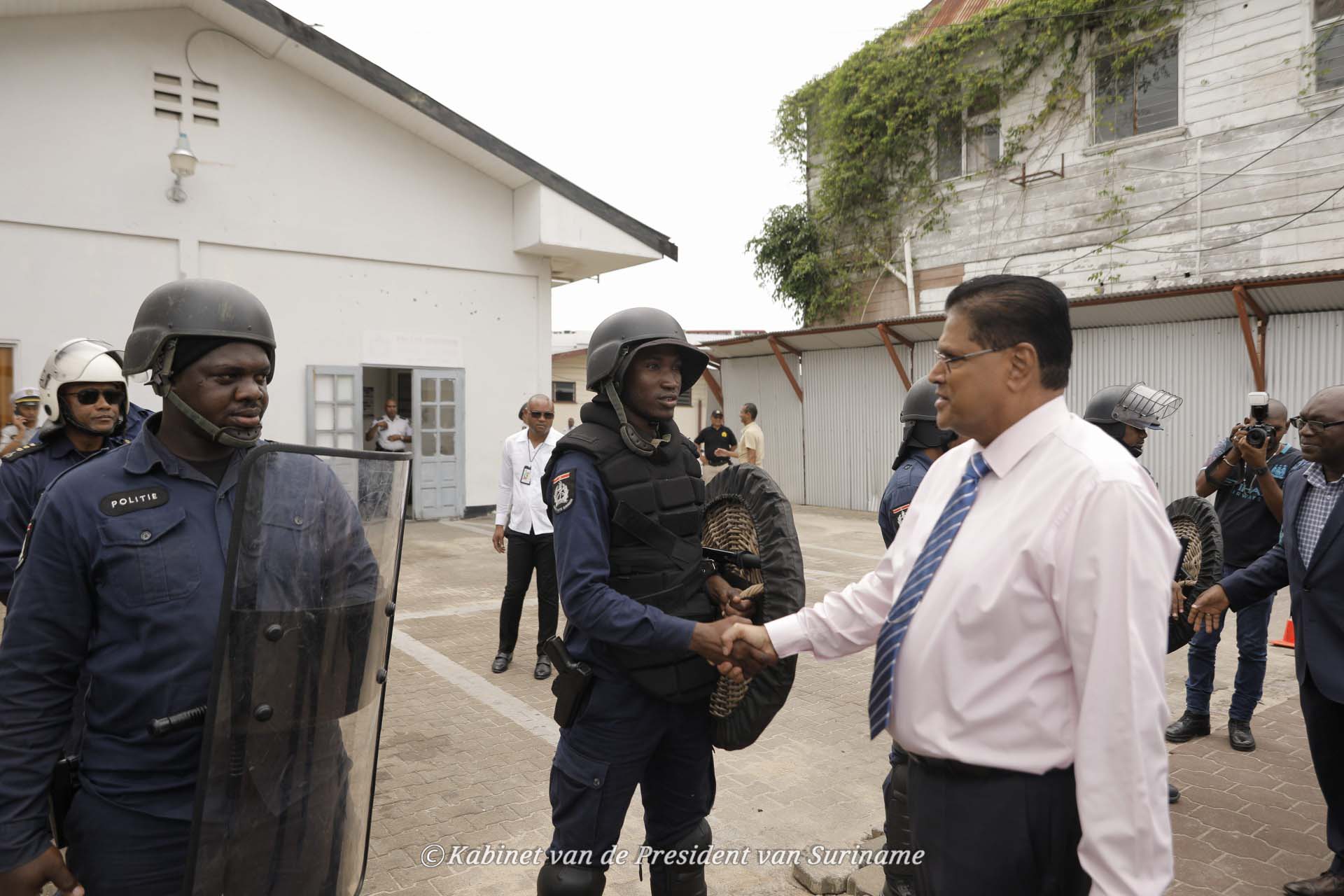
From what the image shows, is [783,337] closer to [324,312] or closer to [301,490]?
[324,312]

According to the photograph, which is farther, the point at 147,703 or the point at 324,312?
the point at 324,312

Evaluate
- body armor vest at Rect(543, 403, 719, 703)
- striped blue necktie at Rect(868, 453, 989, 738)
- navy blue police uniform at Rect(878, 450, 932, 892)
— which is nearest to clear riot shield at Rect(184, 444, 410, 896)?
body armor vest at Rect(543, 403, 719, 703)

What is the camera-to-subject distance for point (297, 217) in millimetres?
12297

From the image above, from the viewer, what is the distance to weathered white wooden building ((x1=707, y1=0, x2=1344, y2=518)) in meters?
10.6

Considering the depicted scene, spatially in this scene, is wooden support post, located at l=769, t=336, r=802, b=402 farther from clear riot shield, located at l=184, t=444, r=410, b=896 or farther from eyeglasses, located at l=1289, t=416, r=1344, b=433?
Result: clear riot shield, located at l=184, t=444, r=410, b=896

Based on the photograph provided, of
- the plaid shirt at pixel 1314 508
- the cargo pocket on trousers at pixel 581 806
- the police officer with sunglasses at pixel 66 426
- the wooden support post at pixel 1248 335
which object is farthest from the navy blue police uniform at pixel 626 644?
the wooden support post at pixel 1248 335

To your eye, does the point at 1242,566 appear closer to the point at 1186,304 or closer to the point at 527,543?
the point at 527,543

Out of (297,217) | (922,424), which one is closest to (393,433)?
(297,217)

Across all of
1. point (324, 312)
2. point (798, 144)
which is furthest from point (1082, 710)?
point (798, 144)

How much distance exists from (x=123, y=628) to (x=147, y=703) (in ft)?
0.56

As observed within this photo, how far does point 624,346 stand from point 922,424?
5.18 ft

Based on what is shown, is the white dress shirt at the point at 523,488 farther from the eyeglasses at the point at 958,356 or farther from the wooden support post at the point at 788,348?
the wooden support post at the point at 788,348

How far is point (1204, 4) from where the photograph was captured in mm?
12867

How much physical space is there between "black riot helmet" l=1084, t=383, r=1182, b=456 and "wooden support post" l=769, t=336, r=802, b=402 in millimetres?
11565
